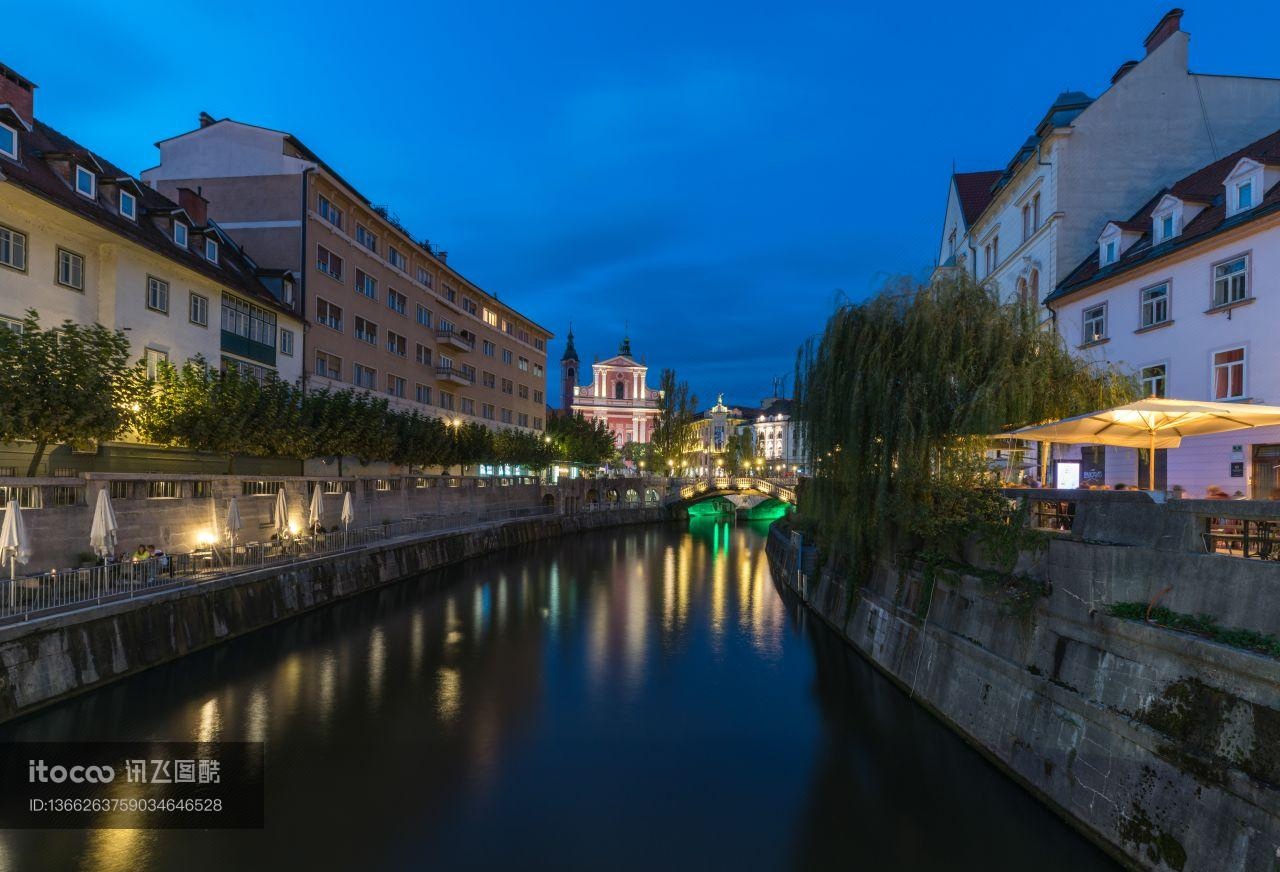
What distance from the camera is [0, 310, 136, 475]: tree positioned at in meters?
16.9

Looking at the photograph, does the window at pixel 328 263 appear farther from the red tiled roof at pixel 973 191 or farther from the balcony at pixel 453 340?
the red tiled roof at pixel 973 191

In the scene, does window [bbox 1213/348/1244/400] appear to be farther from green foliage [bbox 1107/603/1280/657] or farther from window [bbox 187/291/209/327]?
window [bbox 187/291/209/327]

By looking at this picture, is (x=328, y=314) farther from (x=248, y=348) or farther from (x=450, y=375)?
(x=450, y=375)

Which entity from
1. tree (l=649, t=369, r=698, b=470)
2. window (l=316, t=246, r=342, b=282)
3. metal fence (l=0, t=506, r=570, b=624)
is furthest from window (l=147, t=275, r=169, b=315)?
tree (l=649, t=369, r=698, b=470)

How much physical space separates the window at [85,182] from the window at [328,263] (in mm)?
13092

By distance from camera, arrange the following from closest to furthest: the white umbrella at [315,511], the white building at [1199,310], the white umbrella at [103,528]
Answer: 1. the white umbrella at [103,528]
2. the white building at [1199,310]
3. the white umbrella at [315,511]

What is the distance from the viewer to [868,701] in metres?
17.7

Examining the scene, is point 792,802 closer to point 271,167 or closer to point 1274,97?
point 1274,97

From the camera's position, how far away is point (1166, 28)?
28.3 m

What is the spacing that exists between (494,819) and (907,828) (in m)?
7.06

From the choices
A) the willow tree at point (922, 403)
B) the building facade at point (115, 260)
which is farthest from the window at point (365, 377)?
the willow tree at point (922, 403)

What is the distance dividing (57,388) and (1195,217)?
33.4 meters

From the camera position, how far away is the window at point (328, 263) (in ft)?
127

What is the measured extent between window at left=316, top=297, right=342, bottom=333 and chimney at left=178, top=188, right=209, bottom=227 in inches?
260
